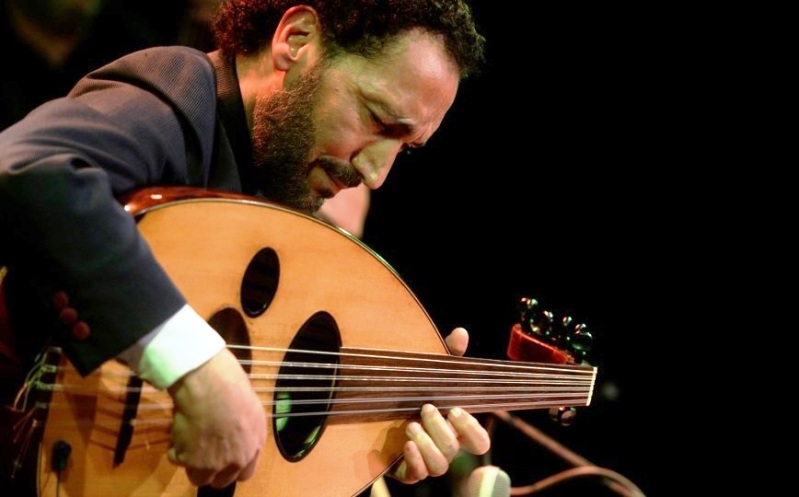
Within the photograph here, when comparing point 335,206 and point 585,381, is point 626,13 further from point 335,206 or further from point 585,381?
point 585,381

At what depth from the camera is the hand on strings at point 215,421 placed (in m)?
1.04

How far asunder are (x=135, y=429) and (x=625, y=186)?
278 cm

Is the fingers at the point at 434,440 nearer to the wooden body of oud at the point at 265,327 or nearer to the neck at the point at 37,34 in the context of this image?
the wooden body of oud at the point at 265,327

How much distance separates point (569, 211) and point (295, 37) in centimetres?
211

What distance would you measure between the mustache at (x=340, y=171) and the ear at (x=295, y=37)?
0.26m

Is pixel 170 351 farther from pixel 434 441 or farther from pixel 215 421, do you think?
pixel 434 441

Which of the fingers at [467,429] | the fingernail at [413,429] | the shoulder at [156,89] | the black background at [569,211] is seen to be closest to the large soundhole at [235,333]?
the shoulder at [156,89]

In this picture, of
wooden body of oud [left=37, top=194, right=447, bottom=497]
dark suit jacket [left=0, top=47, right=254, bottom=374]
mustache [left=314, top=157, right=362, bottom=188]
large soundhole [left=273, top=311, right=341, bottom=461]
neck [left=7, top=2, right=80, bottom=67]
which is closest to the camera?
dark suit jacket [left=0, top=47, right=254, bottom=374]

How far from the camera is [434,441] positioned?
5.43 feet

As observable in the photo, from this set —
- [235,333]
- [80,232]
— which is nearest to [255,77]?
[235,333]

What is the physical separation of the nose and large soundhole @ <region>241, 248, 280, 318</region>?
497mm

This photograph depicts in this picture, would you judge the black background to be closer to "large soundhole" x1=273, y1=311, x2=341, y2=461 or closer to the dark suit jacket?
"large soundhole" x1=273, y1=311, x2=341, y2=461

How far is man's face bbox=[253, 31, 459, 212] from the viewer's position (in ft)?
5.44

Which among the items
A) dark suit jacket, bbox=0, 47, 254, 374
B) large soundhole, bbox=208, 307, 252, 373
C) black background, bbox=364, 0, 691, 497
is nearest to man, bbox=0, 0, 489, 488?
dark suit jacket, bbox=0, 47, 254, 374
